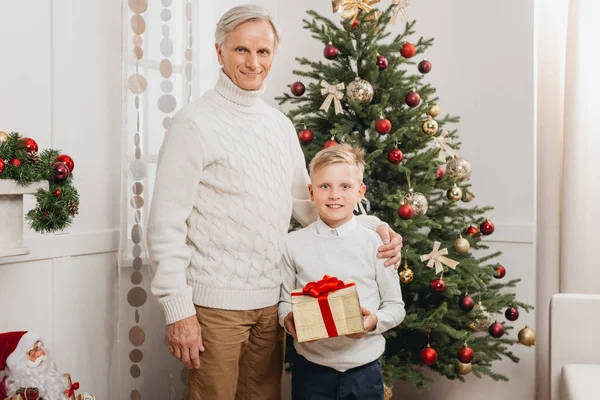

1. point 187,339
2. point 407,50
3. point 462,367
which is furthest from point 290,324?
point 407,50

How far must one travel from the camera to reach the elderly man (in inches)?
69.0

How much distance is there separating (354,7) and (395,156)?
66 cm

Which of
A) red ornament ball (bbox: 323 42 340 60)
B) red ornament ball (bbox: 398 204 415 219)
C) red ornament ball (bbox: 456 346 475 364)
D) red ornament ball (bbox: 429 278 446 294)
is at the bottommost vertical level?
red ornament ball (bbox: 456 346 475 364)

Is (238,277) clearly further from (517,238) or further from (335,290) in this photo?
(517,238)

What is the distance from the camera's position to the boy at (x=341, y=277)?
1.88 meters

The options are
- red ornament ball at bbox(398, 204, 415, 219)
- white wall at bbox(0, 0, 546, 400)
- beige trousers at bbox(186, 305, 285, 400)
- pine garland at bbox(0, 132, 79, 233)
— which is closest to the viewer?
pine garland at bbox(0, 132, 79, 233)

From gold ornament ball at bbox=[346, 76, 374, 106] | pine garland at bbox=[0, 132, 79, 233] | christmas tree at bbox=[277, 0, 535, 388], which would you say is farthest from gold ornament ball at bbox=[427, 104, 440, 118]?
pine garland at bbox=[0, 132, 79, 233]

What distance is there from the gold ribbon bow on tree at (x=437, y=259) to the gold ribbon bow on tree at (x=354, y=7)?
1.00 m

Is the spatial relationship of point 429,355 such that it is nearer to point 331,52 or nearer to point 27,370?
point 331,52

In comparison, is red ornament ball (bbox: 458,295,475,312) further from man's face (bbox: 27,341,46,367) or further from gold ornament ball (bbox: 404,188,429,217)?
man's face (bbox: 27,341,46,367)

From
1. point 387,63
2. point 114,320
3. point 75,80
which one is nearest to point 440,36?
point 387,63

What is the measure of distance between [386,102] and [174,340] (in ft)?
4.25

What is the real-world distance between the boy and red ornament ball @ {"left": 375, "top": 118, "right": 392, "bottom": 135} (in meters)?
0.51

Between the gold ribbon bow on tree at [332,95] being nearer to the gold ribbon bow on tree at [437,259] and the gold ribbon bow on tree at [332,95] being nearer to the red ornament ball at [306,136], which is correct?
the red ornament ball at [306,136]
